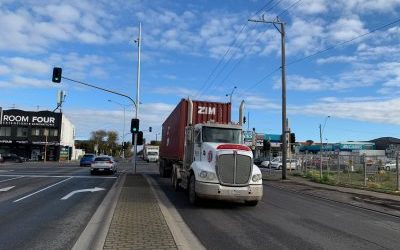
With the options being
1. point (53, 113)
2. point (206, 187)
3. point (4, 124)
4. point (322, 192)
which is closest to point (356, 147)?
point (53, 113)

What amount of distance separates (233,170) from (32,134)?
81.8 metres

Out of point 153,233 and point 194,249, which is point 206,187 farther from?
point 194,249

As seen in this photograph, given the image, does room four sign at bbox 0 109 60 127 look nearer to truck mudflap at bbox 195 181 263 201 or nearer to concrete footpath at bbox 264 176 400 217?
concrete footpath at bbox 264 176 400 217

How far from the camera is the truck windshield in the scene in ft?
57.7

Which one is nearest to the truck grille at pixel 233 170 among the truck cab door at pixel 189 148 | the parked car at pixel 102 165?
the truck cab door at pixel 189 148

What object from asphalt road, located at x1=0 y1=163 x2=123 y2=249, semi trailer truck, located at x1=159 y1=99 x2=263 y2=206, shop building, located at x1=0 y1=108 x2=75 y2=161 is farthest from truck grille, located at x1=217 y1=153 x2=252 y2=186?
shop building, located at x1=0 y1=108 x2=75 y2=161

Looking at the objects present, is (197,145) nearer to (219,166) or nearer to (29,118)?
(219,166)

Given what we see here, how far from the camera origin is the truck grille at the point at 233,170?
51.8 feet

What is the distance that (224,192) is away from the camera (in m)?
15.6

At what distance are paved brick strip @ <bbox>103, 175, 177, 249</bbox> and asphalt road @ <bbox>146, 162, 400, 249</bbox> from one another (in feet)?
2.51

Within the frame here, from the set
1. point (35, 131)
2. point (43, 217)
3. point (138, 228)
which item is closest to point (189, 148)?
point (43, 217)

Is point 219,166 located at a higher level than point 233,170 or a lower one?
higher

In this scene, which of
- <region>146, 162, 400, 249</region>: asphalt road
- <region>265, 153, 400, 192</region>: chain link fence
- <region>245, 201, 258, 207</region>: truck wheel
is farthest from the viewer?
<region>265, 153, 400, 192</region>: chain link fence

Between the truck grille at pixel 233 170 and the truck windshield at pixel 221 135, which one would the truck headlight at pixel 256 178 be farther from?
the truck windshield at pixel 221 135
